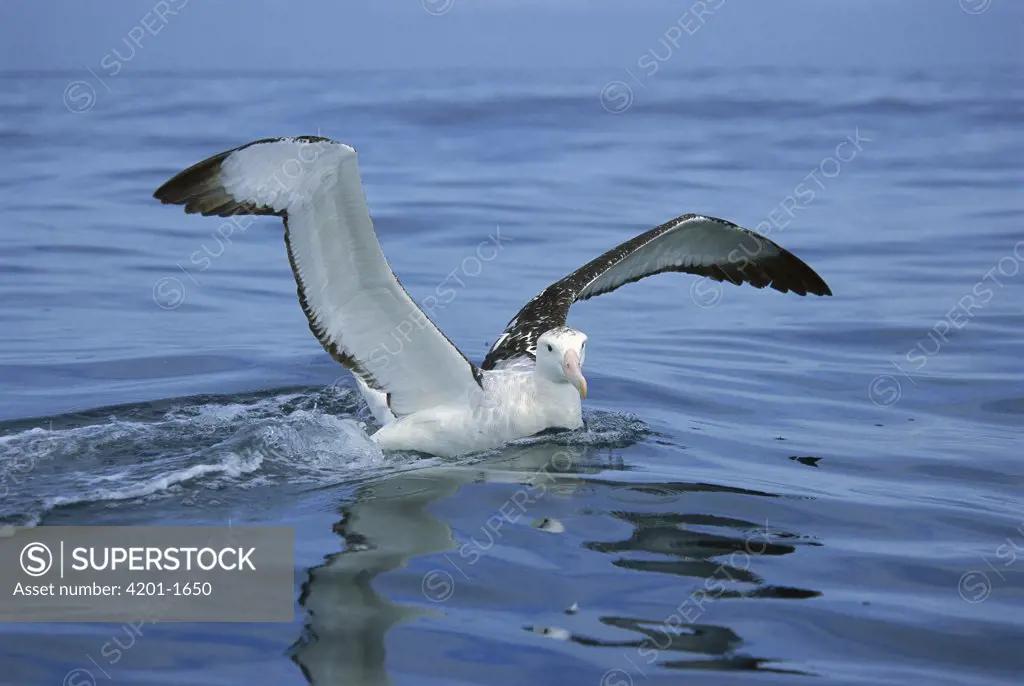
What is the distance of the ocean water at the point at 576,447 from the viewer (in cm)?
607

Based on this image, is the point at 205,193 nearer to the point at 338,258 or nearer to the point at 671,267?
the point at 338,258
